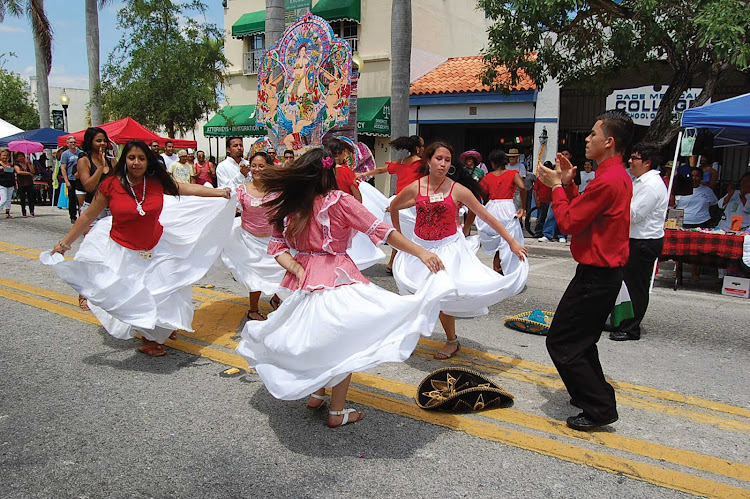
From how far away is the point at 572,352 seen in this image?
153 inches

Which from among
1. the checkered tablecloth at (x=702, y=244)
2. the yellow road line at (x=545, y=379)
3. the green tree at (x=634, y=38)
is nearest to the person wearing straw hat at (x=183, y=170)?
the yellow road line at (x=545, y=379)

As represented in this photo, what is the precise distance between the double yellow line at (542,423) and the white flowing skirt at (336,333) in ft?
2.77

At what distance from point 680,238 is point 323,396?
251 inches

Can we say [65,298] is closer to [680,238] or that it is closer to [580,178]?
[680,238]

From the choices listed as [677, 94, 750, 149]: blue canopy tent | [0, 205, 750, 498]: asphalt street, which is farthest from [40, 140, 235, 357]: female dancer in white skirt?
[677, 94, 750, 149]: blue canopy tent

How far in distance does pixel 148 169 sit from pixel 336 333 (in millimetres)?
2884

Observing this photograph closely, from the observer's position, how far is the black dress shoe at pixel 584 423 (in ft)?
12.5

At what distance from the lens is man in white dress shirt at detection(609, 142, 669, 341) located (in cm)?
602

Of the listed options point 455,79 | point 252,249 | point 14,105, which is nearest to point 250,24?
point 455,79

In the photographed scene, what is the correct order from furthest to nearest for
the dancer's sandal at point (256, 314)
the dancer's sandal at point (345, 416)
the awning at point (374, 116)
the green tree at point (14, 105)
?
the green tree at point (14, 105), the awning at point (374, 116), the dancer's sandal at point (256, 314), the dancer's sandal at point (345, 416)

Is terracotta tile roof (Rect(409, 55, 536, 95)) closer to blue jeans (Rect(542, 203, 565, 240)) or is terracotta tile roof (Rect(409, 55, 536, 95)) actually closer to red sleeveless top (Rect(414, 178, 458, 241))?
blue jeans (Rect(542, 203, 565, 240))

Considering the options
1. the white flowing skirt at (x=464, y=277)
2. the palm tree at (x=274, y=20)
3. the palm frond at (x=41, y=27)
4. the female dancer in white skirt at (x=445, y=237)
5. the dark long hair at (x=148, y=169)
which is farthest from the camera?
the palm frond at (x=41, y=27)

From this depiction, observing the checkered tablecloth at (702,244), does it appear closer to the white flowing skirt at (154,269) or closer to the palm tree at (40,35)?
the white flowing skirt at (154,269)

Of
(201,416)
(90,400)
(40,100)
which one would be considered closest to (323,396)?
(201,416)
